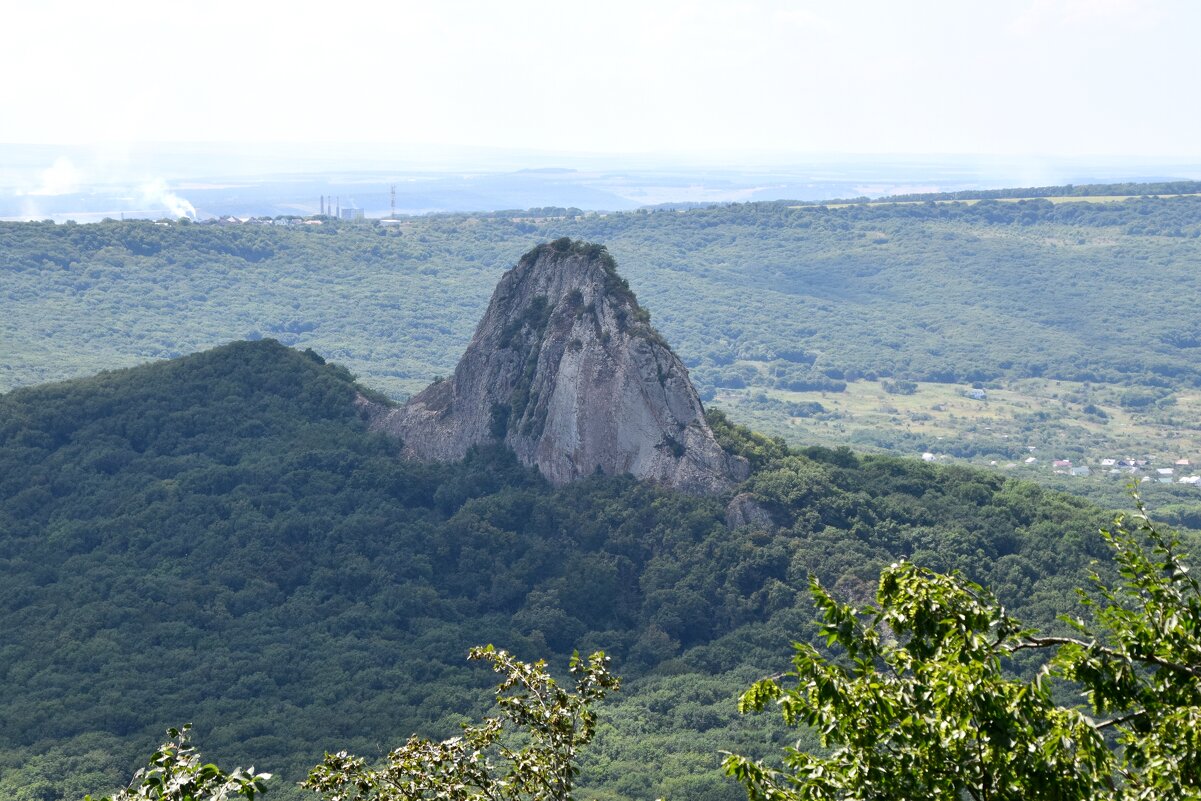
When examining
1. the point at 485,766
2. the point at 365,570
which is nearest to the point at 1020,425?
the point at 365,570

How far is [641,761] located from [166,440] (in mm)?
38339

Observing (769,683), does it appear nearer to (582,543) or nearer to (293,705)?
(293,705)

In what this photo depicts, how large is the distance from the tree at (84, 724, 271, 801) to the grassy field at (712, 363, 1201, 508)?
337ft

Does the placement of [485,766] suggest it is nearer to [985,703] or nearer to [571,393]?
[985,703]

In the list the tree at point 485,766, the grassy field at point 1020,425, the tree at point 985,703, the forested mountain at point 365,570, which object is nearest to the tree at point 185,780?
the tree at point 485,766

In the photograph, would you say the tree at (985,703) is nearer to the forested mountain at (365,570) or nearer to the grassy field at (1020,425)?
the forested mountain at (365,570)

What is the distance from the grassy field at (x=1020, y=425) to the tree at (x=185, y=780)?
4041 inches

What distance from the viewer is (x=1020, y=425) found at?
15662 cm

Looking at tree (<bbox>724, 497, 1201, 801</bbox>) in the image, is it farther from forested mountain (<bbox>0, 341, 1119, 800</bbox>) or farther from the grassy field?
the grassy field

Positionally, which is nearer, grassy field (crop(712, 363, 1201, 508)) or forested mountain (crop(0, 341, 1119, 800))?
forested mountain (crop(0, 341, 1119, 800))

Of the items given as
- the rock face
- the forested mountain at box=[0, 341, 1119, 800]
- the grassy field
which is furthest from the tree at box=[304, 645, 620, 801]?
the grassy field

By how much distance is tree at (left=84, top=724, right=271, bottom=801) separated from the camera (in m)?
16.4

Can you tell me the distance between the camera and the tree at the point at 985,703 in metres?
15.9

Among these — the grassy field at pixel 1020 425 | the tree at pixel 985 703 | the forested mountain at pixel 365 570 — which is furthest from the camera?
the grassy field at pixel 1020 425
